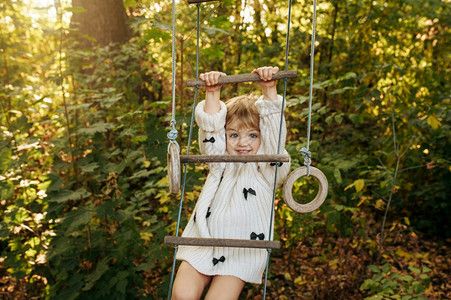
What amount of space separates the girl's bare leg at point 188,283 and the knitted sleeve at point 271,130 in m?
0.61

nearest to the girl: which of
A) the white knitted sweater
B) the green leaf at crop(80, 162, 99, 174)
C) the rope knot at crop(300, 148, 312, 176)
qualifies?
the white knitted sweater

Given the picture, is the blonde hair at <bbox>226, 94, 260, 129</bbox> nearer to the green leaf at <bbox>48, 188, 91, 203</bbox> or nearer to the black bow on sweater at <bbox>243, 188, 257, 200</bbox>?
the black bow on sweater at <bbox>243, 188, 257, 200</bbox>

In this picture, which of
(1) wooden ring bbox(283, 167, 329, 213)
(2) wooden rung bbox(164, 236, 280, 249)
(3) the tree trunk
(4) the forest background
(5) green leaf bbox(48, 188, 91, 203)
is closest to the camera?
(2) wooden rung bbox(164, 236, 280, 249)

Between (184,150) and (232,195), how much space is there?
939mm

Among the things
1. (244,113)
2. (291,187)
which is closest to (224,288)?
(291,187)

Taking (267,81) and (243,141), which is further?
(243,141)

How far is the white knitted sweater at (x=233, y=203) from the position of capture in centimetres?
200

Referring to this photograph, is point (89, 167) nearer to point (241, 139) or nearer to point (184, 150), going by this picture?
point (184, 150)

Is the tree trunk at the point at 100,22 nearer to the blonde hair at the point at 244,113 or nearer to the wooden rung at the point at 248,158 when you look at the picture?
the blonde hair at the point at 244,113

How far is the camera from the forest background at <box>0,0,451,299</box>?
9.66 feet

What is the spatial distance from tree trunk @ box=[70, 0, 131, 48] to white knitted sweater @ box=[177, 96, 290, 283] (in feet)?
11.1

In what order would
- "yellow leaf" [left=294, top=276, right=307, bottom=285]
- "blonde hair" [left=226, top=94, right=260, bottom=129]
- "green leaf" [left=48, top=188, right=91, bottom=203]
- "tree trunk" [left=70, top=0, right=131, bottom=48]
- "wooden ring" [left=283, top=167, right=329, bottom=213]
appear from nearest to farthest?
"wooden ring" [left=283, top=167, right=329, bottom=213]
"blonde hair" [left=226, top=94, right=260, bottom=129]
"green leaf" [left=48, top=188, right=91, bottom=203]
"yellow leaf" [left=294, top=276, right=307, bottom=285]
"tree trunk" [left=70, top=0, right=131, bottom=48]

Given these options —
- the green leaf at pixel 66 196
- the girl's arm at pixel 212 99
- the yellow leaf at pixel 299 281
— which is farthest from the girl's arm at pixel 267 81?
the yellow leaf at pixel 299 281

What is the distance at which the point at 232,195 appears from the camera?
84.6 inches
